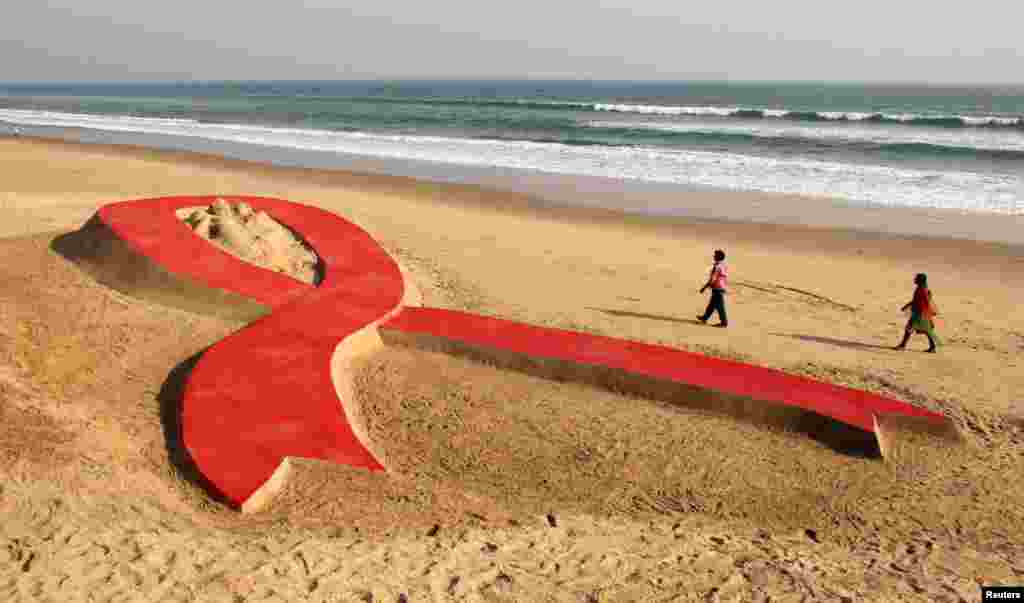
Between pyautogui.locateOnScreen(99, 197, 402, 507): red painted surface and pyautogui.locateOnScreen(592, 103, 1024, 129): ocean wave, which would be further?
pyautogui.locateOnScreen(592, 103, 1024, 129): ocean wave

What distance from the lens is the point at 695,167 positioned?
89.1 ft

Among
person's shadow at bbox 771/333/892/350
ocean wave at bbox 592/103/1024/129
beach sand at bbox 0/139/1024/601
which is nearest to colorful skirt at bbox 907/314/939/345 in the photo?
beach sand at bbox 0/139/1024/601

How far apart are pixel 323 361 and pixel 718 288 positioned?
16.3 ft

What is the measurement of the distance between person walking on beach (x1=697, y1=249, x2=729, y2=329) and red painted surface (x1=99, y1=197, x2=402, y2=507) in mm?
3899

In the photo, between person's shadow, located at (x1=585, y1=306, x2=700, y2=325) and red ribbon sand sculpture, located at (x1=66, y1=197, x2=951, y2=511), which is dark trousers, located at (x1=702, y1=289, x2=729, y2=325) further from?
red ribbon sand sculpture, located at (x1=66, y1=197, x2=951, y2=511)

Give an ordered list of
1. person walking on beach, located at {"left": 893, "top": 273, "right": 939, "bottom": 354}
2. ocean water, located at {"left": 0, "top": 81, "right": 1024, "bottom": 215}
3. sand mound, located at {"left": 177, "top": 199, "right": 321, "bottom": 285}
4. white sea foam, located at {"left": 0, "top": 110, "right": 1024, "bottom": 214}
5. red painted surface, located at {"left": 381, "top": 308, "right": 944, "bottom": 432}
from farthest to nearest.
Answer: ocean water, located at {"left": 0, "top": 81, "right": 1024, "bottom": 215} → white sea foam, located at {"left": 0, "top": 110, "right": 1024, "bottom": 214} → sand mound, located at {"left": 177, "top": 199, "right": 321, "bottom": 285} → person walking on beach, located at {"left": 893, "top": 273, "right": 939, "bottom": 354} → red painted surface, located at {"left": 381, "top": 308, "right": 944, "bottom": 432}

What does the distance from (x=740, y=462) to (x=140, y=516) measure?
4.59m

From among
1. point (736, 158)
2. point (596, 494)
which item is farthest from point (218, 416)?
point (736, 158)

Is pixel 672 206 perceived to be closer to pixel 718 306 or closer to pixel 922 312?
pixel 718 306

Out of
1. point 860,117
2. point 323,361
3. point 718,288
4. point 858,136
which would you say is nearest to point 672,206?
point 718,288

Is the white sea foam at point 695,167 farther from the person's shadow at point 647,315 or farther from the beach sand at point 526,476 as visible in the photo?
the person's shadow at point 647,315

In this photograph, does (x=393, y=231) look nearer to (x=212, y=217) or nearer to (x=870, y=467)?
(x=212, y=217)

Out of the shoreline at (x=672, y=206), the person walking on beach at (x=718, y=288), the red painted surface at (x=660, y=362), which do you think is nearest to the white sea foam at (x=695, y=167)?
the shoreline at (x=672, y=206)

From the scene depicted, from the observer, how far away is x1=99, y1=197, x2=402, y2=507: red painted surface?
6.12 m
